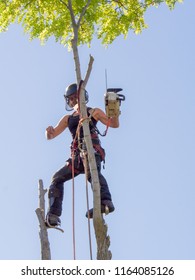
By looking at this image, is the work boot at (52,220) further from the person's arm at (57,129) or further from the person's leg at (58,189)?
the person's arm at (57,129)

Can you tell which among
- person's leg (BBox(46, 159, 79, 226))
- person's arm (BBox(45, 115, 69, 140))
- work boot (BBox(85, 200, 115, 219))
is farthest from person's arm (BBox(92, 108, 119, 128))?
work boot (BBox(85, 200, 115, 219))

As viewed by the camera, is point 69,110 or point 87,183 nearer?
point 87,183

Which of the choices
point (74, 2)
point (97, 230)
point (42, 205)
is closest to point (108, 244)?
point (97, 230)

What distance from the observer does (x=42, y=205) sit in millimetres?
8422

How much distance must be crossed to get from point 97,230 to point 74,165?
1.51 metres

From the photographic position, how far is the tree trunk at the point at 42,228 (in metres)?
7.89

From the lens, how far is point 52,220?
842 centimetres

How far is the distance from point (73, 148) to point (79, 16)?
293cm

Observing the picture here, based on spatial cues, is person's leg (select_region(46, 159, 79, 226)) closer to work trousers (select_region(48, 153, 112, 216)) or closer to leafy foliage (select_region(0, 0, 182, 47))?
work trousers (select_region(48, 153, 112, 216))

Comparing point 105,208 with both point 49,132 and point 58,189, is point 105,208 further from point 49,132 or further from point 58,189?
point 49,132

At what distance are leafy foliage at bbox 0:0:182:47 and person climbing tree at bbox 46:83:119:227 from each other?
2003 millimetres

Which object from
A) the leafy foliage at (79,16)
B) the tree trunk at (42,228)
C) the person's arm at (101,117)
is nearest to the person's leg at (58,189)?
the tree trunk at (42,228)

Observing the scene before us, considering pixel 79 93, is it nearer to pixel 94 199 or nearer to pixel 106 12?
pixel 94 199

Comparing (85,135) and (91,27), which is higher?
(91,27)
